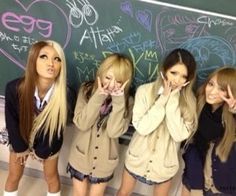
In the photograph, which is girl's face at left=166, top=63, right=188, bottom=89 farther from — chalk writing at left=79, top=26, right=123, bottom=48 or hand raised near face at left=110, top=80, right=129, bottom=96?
chalk writing at left=79, top=26, right=123, bottom=48

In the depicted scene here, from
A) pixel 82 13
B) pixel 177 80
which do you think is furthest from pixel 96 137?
pixel 82 13

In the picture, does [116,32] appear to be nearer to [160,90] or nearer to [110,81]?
[110,81]

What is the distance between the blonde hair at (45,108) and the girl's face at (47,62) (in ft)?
0.05

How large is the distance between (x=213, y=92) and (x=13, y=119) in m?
1.03

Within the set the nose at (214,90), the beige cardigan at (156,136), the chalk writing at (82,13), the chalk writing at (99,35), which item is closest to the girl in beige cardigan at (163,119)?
the beige cardigan at (156,136)

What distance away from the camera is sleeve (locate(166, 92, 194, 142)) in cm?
203

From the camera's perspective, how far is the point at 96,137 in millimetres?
2184

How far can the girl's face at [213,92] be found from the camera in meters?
1.96

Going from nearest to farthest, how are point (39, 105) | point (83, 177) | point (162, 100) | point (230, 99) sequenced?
point (230, 99) → point (162, 100) → point (39, 105) → point (83, 177)

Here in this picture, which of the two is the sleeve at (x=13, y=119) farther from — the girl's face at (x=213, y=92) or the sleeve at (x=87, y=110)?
the girl's face at (x=213, y=92)

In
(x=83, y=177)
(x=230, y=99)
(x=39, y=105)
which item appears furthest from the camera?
(x=83, y=177)

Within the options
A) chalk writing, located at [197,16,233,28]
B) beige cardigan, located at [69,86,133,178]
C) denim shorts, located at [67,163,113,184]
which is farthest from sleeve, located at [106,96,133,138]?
chalk writing, located at [197,16,233,28]

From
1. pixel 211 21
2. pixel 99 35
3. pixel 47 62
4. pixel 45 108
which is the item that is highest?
pixel 211 21

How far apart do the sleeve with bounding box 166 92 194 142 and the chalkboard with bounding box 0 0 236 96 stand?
0.22 m
